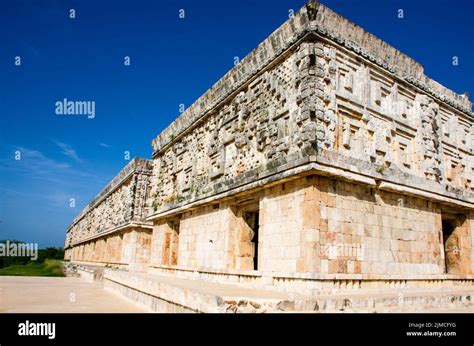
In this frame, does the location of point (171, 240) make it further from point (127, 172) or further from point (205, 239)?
point (127, 172)

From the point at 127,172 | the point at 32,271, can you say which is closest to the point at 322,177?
the point at 127,172

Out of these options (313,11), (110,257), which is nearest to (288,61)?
(313,11)

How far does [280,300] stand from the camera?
4.83 m

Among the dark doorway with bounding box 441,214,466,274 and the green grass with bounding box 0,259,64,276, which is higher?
the dark doorway with bounding box 441,214,466,274

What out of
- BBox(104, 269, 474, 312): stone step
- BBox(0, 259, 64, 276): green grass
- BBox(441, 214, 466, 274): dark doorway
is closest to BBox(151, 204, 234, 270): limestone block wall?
BBox(104, 269, 474, 312): stone step

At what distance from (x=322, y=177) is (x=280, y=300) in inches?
115

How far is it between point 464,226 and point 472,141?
3.50 metres

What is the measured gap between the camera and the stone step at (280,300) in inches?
188

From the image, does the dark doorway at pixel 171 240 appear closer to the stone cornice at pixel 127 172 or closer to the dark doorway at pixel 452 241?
the stone cornice at pixel 127 172

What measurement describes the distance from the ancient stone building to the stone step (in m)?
0.04

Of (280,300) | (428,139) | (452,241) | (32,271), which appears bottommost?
(32,271)

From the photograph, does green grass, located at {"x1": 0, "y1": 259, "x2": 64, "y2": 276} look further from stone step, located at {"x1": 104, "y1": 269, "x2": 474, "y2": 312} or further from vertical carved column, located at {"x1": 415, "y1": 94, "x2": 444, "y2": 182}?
vertical carved column, located at {"x1": 415, "y1": 94, "x2": 444, "y2": 182}

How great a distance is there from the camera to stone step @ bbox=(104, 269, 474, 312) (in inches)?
188
